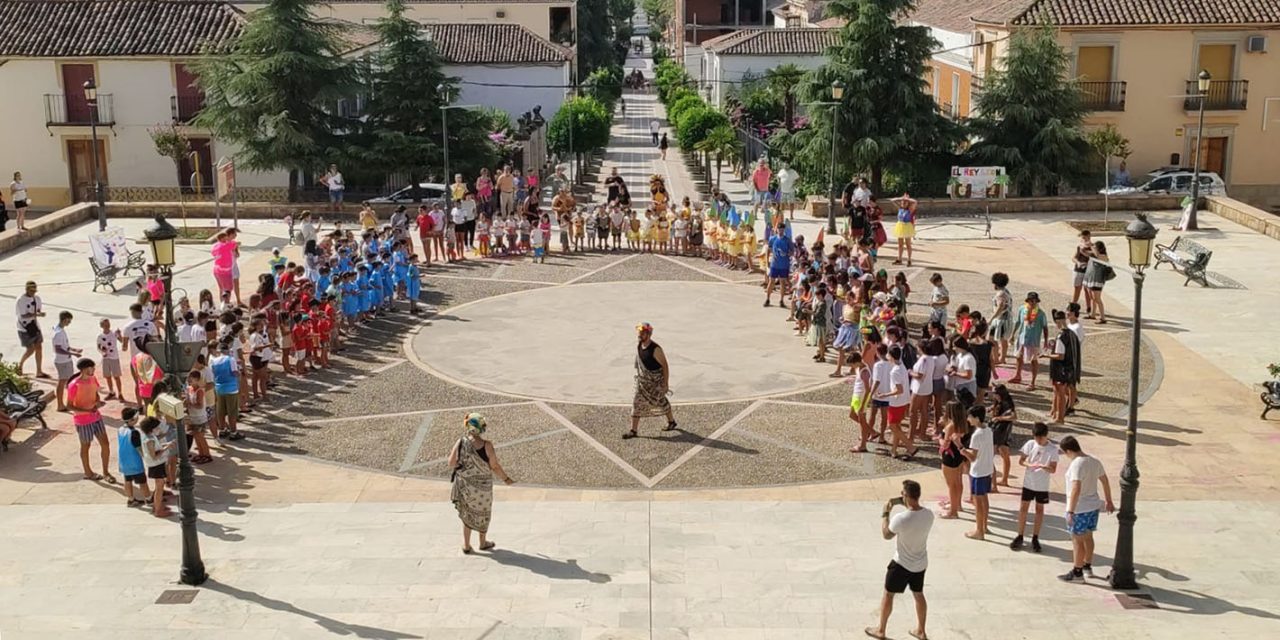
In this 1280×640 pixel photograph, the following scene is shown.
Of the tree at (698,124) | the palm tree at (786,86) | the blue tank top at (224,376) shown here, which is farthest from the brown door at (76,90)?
the blue tank top at (224,376)

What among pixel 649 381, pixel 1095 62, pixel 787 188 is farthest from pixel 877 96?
pixel 649 381

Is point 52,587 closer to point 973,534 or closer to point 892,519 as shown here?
point 892,519

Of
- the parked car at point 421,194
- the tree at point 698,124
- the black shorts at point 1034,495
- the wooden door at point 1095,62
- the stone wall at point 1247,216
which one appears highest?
the wooden door at point 1095,62

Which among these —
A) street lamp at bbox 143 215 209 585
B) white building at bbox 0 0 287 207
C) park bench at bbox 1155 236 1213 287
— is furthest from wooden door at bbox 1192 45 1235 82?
street lamp at bbox 143 215 209 585

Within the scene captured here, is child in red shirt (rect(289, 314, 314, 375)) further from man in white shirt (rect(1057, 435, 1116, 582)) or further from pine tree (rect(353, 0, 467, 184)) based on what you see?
pine tree (rect(353, 0, 467, 184))

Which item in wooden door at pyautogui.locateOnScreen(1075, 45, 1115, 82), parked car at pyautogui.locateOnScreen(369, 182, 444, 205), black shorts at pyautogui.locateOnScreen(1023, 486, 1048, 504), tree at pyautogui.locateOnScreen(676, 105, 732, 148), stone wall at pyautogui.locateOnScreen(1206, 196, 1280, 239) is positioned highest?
wooden door at pyautogui.locateOnScreen(1075, 45, 1115, 82)

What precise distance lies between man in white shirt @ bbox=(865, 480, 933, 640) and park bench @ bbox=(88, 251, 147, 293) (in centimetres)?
1959

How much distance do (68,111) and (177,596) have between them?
3340cm

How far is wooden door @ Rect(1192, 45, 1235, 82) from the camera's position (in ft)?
140

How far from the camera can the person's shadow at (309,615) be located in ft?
40.2

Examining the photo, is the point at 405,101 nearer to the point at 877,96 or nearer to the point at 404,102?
the point at 404,102

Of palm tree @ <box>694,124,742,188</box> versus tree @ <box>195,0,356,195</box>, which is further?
palm tree @ <box>694,124,742,188</box>

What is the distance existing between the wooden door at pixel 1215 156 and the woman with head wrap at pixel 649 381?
105ft

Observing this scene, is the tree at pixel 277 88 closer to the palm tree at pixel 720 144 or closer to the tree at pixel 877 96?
the palm tree at pixel 720 144
